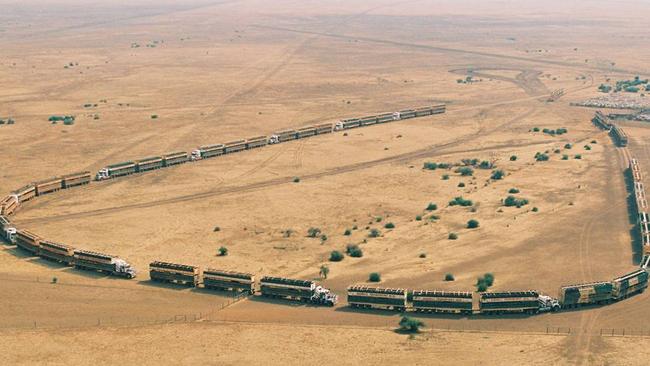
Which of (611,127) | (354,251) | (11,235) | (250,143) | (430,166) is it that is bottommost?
(354,251)

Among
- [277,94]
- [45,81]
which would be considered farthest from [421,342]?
[45,81]

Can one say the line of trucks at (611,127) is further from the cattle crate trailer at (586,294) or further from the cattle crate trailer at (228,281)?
the cattle crate trailer at (228,281)

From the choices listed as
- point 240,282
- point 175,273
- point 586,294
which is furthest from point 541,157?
point 175,273

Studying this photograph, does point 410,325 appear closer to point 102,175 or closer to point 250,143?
point 102,175

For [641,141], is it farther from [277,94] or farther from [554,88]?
[277,94]

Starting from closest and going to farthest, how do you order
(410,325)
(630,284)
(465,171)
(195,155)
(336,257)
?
(410,325) < (630,284) < (336,257) < (465,171) < (195,155)

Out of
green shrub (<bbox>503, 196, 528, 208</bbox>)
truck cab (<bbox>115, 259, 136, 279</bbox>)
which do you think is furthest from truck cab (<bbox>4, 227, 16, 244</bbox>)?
green shrub (<bbox>503, 196, 528, 208</bbox>)
